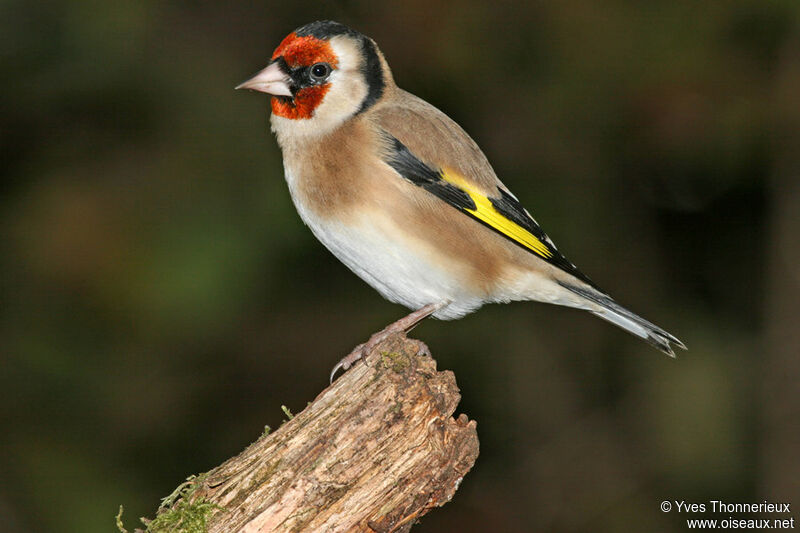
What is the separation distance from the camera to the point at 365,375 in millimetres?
3268

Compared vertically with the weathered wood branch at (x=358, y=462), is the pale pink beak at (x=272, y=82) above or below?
above

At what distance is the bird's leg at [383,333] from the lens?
12.5 feet

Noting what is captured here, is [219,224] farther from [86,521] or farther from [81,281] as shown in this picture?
[86,521]

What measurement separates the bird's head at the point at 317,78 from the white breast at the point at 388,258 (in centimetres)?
30

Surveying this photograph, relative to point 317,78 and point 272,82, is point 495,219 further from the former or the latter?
point 272,82

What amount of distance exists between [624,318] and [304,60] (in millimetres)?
1926

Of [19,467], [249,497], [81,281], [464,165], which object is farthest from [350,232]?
[19,467]

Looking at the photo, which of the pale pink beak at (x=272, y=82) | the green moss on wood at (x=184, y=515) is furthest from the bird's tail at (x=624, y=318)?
the green moss on wood at (x=184, y=515)

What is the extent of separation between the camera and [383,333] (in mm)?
3875

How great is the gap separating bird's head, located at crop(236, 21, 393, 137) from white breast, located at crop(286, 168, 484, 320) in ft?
0.97

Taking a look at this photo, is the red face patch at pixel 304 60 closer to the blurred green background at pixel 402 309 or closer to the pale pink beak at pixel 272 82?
the pale pink beak at pixel 272 82

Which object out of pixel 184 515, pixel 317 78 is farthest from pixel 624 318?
pixel 184 515

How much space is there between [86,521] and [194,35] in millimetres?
A: 3237

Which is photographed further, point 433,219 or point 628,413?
point 628,413
